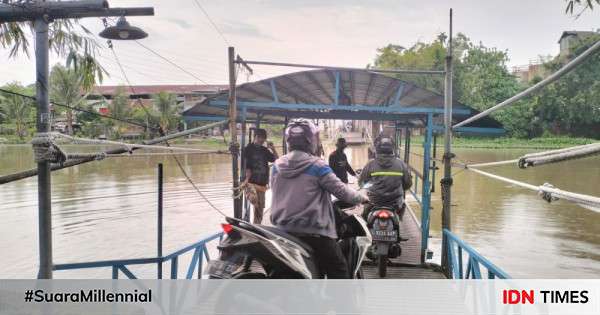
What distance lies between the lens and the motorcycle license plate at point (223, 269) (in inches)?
92.7

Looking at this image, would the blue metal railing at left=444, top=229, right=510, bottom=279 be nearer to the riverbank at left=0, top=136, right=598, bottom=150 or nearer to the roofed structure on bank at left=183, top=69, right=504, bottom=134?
the roofed structure on bank at left=183, top=69, right=504, bottom=134

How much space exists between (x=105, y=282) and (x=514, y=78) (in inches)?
2014

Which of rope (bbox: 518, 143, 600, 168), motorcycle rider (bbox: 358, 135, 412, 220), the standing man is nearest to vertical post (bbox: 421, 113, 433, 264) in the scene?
motorcycle rider (bbox: 358, 135, 412, 220)

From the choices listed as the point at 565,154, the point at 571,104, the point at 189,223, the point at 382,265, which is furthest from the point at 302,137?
the point at 571,104

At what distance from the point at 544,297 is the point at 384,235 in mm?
1778

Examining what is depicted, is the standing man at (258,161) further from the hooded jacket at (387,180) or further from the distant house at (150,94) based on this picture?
the distant house at (150,94)

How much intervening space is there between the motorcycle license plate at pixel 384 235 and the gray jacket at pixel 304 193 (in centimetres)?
190

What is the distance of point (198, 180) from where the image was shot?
19031mm

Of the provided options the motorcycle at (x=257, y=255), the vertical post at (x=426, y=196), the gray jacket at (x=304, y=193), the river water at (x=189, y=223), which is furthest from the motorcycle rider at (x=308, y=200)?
the river water at (x=189, y=223)

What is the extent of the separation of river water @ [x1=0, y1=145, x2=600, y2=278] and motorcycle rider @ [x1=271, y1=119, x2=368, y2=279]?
5013mm

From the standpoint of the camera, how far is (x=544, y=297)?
3125 mm

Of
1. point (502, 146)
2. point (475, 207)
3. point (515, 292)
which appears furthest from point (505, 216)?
point (502, 146)

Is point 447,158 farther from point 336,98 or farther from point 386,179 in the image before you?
point 336,98

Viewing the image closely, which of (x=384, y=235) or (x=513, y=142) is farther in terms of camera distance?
(x=513, y=142)
